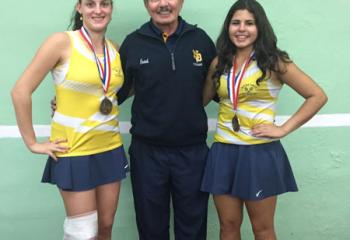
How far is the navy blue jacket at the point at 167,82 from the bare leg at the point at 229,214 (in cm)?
31

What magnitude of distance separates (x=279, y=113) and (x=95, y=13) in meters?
1.24

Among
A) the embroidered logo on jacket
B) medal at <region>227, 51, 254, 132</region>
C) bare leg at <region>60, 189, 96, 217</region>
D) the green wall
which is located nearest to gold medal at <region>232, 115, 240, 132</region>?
medal at <region>227, 51, 254, 132</region>

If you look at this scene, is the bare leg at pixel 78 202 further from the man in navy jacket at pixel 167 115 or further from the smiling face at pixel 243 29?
the smiling face at pixel 243 29

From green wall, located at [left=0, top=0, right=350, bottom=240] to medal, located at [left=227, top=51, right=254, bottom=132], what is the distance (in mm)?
521

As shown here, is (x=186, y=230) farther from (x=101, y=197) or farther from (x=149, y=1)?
(x=149, y=1)

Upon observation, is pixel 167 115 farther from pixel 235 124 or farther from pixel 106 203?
pixel 106 203

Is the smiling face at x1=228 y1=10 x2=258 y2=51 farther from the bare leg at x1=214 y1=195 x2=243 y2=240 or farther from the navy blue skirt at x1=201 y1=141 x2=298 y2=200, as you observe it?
the bare leg at x1=214 y1=195 x2=243 y2=240

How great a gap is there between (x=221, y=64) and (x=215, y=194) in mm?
611

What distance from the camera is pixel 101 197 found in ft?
6.17

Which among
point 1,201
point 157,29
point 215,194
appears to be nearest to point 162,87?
point 157,29

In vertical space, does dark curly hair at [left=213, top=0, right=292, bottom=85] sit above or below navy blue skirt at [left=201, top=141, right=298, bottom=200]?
above

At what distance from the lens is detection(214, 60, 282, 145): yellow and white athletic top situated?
1790 mm

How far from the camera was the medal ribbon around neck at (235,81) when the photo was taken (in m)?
1.80

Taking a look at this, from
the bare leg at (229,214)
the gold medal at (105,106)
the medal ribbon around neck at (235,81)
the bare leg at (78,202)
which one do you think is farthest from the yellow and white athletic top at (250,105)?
the bare leg at (78,202)
